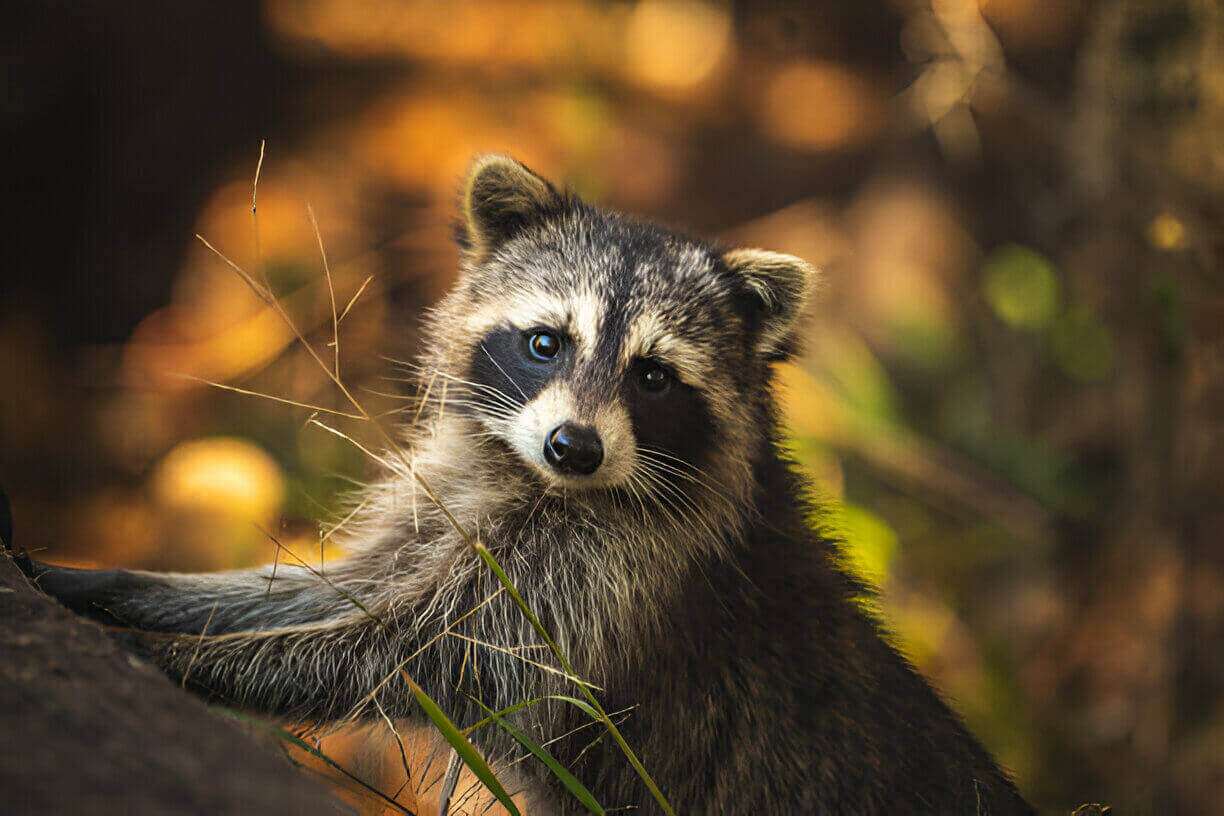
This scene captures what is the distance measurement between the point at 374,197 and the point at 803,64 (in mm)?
3675

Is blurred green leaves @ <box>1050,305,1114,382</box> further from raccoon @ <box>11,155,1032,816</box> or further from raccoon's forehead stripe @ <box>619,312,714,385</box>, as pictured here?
raccoon's forehead stripe @ <box>619,312,714,385</box>

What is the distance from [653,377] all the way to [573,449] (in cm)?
49

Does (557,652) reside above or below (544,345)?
below

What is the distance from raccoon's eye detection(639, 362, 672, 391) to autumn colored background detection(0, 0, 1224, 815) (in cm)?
146

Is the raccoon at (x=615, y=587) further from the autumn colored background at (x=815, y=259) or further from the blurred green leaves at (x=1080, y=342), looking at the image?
the blurred green leaves at (x=1080, y=342)

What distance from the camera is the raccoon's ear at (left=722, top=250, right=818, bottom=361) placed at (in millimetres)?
3008

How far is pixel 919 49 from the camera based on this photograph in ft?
22.8

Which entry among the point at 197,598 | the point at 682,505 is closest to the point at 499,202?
the point at 682,505

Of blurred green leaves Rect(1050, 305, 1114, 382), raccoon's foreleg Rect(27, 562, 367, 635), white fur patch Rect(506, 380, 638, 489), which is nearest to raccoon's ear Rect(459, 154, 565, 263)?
white fur patch Rect(506, 380, 638, 489)

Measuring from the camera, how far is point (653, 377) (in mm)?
2861

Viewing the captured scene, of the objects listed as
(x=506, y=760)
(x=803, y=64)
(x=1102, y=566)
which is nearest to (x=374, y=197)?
(x=803, y=64)

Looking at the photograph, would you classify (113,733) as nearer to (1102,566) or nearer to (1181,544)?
(1181,544)

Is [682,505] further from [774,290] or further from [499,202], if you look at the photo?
[499,202]

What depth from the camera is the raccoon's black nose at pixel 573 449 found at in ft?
8.16
